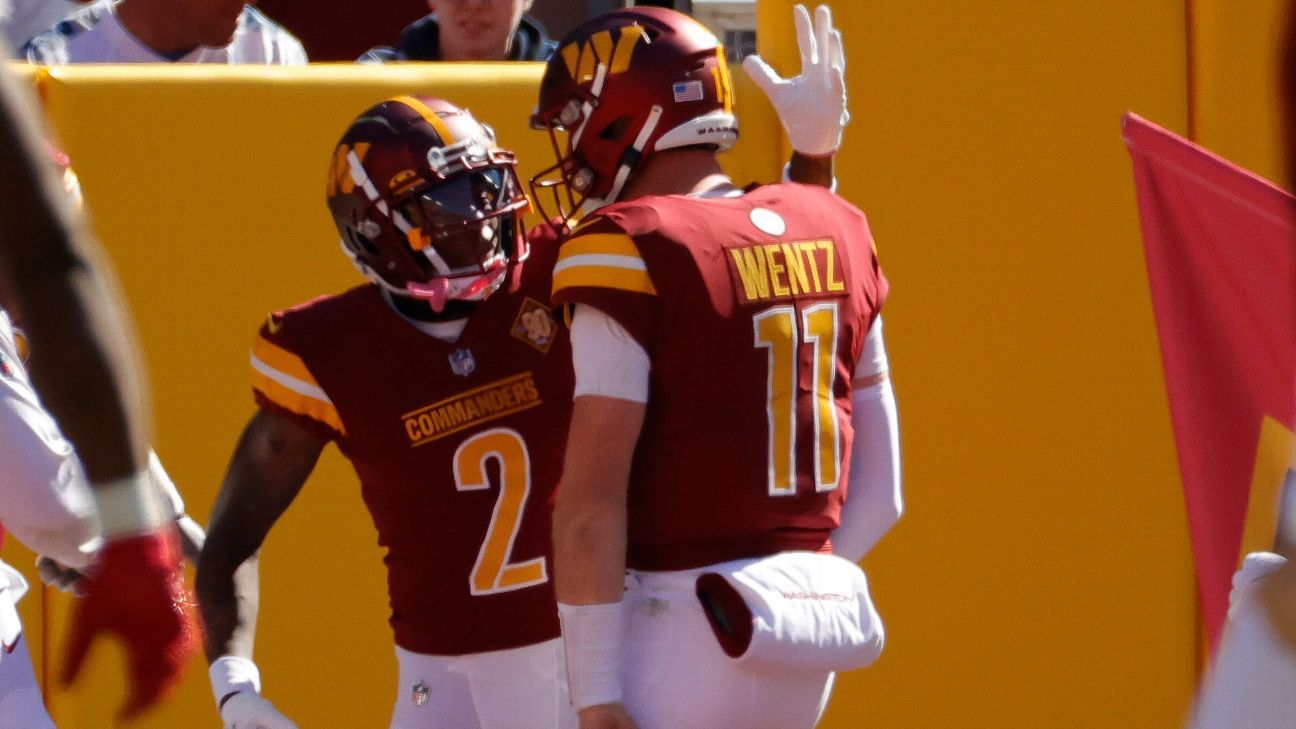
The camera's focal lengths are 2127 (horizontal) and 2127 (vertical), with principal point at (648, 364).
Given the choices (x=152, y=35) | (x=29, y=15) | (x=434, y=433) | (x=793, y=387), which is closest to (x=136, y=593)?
(x=793, y=387)

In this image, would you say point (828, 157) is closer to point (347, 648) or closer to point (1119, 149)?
point (1119, 149)

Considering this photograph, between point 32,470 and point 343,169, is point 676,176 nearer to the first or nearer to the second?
point 343,169

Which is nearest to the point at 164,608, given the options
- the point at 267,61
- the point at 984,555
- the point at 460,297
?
the point at 460,297

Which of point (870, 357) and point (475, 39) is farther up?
point (475, 39)

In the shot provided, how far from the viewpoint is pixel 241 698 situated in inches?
139

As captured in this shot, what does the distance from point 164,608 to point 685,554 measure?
3.70ft

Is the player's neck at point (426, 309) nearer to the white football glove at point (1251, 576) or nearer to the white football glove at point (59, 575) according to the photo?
the white football glove at point (59, 575)

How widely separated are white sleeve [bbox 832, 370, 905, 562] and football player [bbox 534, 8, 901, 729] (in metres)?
0.12

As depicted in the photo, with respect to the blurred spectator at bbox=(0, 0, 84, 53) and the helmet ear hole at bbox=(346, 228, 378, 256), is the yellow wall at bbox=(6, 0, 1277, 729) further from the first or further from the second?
the blurred spectator at bbox=(0, 0, 84, 53)

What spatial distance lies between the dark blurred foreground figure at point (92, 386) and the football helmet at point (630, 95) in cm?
138

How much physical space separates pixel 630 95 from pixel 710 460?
2.08 ft

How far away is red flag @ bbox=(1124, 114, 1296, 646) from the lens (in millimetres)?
3568

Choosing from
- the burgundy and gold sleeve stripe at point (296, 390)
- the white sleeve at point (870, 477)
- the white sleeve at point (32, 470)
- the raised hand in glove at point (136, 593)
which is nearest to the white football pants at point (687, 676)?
the white sleeve at point (870, 477)

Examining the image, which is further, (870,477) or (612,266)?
(870,477)
